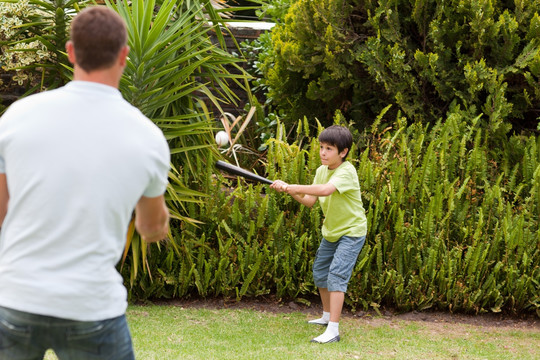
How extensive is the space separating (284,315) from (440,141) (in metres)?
1.91

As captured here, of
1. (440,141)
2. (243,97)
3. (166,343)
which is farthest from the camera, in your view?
(243,97)

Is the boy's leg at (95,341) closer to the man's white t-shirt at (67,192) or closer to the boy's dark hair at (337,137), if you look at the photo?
the man's white t-shirt at (67,192)

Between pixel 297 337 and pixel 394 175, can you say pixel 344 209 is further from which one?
pixel 394 175

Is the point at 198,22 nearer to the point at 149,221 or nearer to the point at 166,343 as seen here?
the point at 166,343

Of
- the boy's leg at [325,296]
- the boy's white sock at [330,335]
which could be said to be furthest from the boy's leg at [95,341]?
the boy's leg at [325,296]

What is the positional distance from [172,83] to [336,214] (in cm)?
172

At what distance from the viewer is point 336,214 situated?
15.3 ft

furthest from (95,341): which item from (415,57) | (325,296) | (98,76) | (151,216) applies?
(415,57)

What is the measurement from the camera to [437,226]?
17.7ft

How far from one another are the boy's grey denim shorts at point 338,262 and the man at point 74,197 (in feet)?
9.36

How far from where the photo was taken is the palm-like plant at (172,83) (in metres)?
4.92

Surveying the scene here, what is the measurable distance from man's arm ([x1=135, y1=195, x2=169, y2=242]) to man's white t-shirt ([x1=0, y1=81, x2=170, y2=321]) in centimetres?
11

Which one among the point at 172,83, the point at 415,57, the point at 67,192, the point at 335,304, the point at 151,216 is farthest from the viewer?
the point at 415,57

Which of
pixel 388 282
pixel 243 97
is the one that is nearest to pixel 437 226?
pixel 388 282
